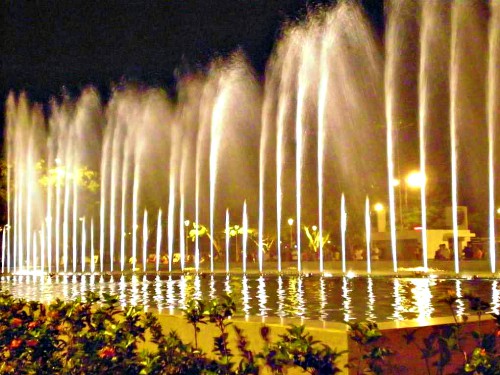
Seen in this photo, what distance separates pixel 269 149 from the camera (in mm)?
33500

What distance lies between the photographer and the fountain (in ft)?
67.0

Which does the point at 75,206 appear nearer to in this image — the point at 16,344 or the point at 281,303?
the point at 281,303

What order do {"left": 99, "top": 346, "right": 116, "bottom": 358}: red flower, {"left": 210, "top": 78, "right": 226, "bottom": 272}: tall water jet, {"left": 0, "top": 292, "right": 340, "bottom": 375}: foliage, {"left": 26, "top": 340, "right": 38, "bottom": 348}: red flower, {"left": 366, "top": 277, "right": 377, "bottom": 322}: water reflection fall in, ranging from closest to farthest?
1. {"left": 0, "top": 292, "right": 340, "bottom": 375}: foliage
2. {"left": 99, "top": 346, "right": 116, "bottom": 358}: red flower
3. {"left": 26, "top": 340, "right": 38, "bottom": 348}: red flower
4. {"left": 366, "top": 277, "right": 377, "bottom": 322}: water reflection
5. {"left": 210, "top": 78, "right": 226, "bottom": 272}: tall water jet

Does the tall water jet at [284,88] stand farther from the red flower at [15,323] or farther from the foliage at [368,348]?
the foliage at [368,348]

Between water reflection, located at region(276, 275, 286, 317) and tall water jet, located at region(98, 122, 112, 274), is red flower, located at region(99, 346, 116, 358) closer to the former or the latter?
water reflection, located at region(276, 275, 286, 317)

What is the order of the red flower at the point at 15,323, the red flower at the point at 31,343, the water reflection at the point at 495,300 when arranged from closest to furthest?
1. the red flower at the point at 31,343
2. the red flower at the point at 15,323
3. the water reflection at the point at 495,300

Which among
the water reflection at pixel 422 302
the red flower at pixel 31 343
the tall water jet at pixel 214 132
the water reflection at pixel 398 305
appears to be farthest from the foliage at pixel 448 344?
the tall water jet at pixel 214 132

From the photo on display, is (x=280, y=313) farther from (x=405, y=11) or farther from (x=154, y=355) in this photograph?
(x=405, y=11)

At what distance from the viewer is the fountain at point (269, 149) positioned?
2042 centimetres

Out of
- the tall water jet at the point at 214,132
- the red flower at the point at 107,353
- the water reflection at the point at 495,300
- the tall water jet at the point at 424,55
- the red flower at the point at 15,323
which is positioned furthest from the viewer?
the tall water jet at the point at 214,132

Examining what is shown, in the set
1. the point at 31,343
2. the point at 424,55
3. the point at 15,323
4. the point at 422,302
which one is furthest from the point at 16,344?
the point at 424,55

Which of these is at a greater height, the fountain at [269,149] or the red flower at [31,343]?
the fountain at [269,149]

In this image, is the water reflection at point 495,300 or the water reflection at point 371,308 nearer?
the water reflection at point 371,308

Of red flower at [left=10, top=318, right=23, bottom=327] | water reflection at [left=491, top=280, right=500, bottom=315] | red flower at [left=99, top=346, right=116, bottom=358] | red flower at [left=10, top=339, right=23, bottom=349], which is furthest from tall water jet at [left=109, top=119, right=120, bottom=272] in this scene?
red flower at [left=99, top=346, right=116, bottom=358]
